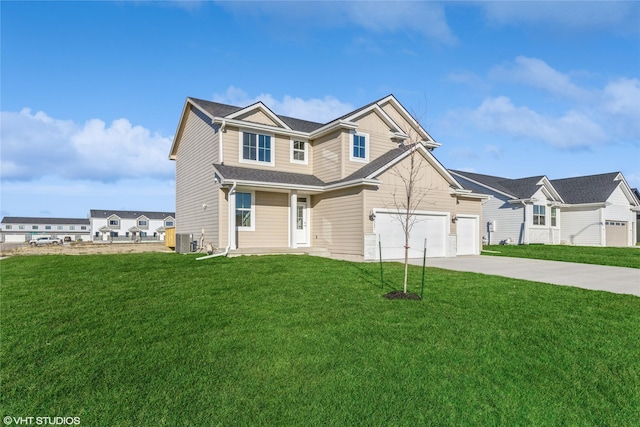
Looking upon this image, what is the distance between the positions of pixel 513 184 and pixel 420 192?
17934mm

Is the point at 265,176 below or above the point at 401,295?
above

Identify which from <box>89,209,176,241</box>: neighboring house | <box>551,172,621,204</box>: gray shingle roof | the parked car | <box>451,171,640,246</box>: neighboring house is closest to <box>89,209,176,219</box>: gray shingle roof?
<box>89,209,176,241</box>: neighboring house

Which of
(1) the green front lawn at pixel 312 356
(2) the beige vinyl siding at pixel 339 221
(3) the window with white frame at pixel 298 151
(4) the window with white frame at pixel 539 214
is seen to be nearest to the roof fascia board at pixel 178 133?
(3) the window with white frame at pixel 298 151

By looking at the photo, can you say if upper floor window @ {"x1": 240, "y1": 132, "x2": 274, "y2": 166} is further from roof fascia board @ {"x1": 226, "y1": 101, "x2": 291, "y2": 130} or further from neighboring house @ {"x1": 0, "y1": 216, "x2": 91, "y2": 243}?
neighboring house @ {"x1": 0, "y1": 216, "x2": 91, "y2": 243}

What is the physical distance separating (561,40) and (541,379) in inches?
558

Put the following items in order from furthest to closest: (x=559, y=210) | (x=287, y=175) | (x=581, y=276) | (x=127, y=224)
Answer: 1. (x=127, y=224)
2. (x=559, y=210)
3. (x=287, y=175)
4. (x=581, y=276)

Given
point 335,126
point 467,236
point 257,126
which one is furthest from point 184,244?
point 467,236

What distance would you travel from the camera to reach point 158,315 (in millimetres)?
6145

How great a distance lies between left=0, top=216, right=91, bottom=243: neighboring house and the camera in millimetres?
75438

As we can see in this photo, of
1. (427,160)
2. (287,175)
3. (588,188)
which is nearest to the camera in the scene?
(427,160)

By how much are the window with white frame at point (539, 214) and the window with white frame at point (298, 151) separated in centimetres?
2002

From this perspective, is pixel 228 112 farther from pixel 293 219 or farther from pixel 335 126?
pixel 293 219

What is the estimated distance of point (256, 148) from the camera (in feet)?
56.2

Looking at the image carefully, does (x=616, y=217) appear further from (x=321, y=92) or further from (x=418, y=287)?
(x=418, y=287)
